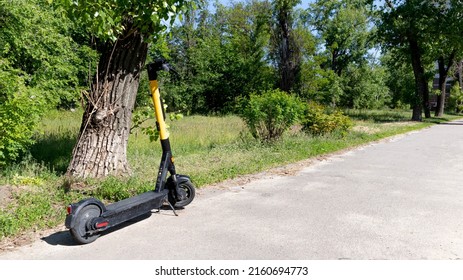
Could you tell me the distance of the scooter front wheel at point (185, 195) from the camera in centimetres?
506

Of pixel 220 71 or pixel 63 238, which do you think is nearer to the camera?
pixel 63 238

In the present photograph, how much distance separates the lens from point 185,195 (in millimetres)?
5164

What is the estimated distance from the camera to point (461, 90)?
4772cm

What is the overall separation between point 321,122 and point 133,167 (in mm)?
7937

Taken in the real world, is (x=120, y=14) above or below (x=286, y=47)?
below

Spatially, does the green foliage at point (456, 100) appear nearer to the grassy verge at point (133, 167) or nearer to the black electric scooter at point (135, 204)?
the grassy verge at point (133, 167)

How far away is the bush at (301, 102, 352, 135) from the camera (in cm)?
1332

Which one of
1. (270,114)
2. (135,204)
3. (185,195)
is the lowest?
(185,195)

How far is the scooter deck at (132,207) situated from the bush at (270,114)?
6.57 m

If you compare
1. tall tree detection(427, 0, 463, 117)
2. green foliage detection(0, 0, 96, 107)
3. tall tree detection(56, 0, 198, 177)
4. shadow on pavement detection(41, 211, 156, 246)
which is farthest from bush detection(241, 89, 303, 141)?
tall tree detection(427, 0, 463, 117)

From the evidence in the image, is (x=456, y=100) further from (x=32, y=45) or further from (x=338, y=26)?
(x=32, y=45)

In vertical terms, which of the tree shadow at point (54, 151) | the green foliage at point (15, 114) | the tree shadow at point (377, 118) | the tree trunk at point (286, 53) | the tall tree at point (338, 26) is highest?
the tall tree at point (338, 26)

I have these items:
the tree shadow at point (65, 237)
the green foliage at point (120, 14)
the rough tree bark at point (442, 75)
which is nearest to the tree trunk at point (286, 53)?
the rough tree bark at point (442, 75)

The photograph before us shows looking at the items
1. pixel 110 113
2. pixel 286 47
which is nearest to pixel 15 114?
pixel 110 113
